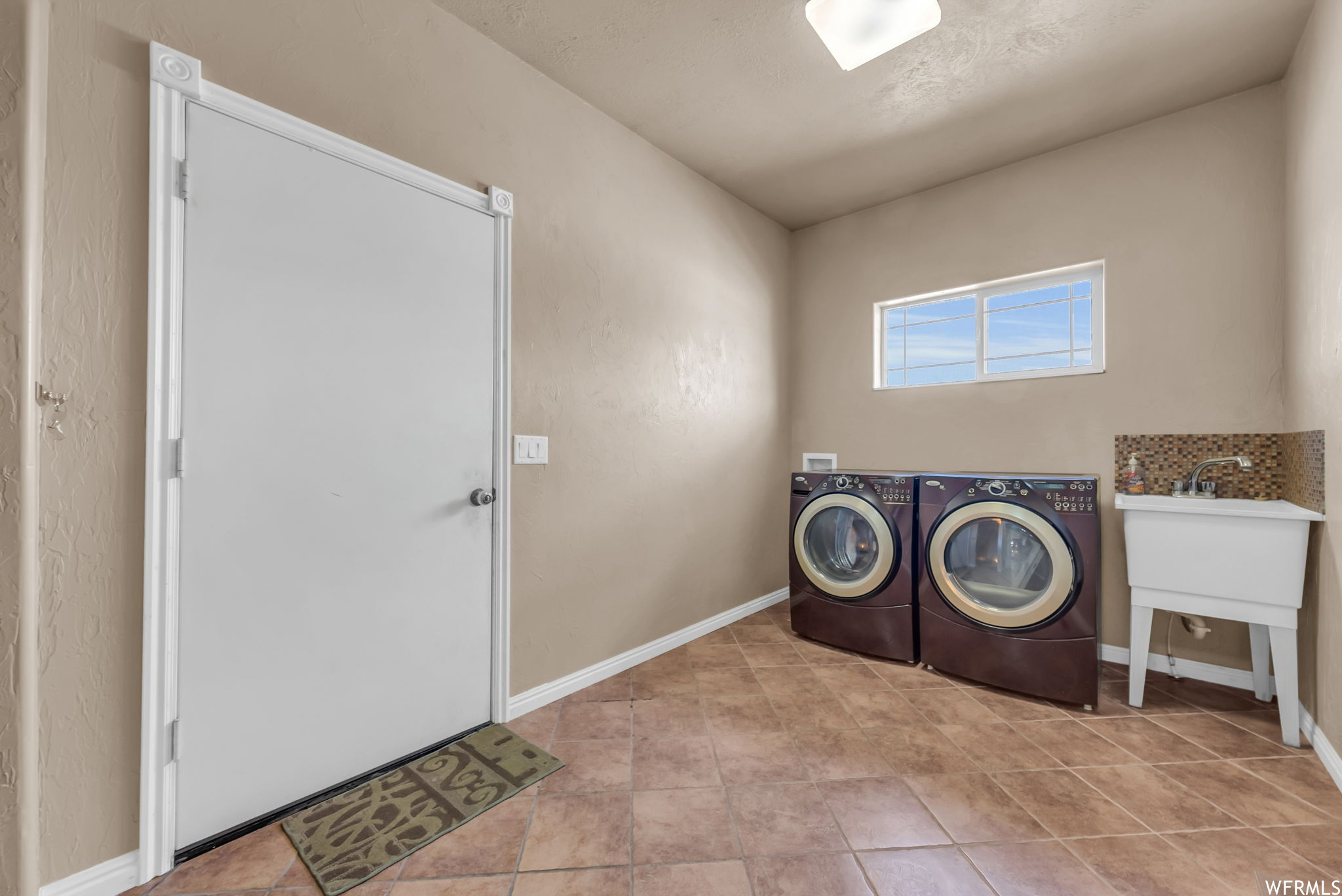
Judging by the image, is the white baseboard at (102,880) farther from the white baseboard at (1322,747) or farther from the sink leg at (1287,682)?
the sink leg at (1287,682)

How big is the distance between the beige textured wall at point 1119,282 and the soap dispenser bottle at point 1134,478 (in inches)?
3.3

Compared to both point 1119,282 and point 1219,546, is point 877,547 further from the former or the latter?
point 1119,282

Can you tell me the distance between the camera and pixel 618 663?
8.17ft

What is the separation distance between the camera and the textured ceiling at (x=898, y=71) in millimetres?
1880

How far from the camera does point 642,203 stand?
265 cm

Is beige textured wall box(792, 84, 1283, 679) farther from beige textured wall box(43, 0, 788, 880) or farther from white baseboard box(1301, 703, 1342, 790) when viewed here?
beige textured wall box(43, 0, 788, 880)

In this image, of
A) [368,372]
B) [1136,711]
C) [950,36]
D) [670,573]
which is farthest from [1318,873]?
[368,372]

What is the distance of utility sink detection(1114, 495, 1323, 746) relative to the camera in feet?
5.94

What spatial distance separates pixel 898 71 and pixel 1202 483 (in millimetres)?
2197

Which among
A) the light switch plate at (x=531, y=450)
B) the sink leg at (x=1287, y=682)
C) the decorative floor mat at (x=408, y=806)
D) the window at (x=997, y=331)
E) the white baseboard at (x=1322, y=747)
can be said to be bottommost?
the decorative floor mat at (x=408, y=806)

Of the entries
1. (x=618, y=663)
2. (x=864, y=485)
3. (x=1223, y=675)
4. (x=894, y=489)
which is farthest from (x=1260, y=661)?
(x=618, y=663)

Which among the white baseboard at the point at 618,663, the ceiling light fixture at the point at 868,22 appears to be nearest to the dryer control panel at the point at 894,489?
the white baseboard at the point at 618,663

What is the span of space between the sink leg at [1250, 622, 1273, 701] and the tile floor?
0.21 feet

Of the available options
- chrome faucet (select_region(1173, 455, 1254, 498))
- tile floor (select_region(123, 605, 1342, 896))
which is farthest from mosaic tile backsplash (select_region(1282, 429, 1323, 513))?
tile floor (select_region(123, 605, 1342, 896))
